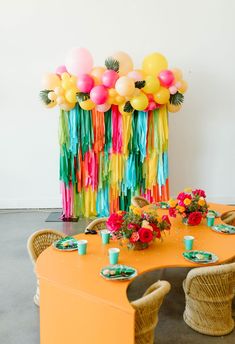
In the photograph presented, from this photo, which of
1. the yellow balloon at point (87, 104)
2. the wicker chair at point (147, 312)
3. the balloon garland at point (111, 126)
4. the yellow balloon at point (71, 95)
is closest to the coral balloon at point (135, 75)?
the balloon garland at point (111, 126)

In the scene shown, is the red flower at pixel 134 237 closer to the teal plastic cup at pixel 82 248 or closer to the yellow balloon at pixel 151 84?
the teal plastic cup at pixel 82 248

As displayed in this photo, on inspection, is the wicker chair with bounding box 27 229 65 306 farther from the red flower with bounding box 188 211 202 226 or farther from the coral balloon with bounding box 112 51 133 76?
the coral balloon with bounding box 112 51 133 76

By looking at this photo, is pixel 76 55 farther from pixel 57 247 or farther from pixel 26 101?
pixel 57 247

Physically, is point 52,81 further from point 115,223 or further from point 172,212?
point 115,223

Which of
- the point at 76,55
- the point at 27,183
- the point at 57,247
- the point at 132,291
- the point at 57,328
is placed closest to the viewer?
the point at 57,328

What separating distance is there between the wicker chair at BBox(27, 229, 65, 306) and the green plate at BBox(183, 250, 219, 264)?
1.18 meters

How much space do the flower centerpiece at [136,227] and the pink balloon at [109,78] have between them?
7.38 ft

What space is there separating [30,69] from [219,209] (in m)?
3.90

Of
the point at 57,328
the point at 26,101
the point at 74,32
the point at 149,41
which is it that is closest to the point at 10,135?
the point at 26,101

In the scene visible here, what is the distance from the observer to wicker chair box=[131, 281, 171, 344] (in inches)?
79.0

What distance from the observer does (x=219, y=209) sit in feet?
12.8

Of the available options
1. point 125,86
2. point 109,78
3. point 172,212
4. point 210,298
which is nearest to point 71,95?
point 109,78

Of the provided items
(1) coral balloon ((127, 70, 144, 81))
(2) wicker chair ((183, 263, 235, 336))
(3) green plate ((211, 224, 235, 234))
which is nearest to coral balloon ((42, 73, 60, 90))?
(1) coral balloon ((127, 70, 144, 81))

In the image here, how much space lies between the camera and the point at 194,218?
3309mm
